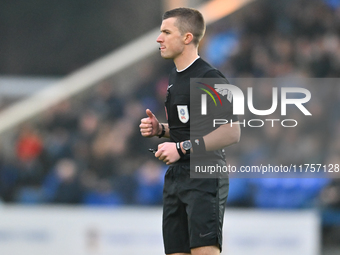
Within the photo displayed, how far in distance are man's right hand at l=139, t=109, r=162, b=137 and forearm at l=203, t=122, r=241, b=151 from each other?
21.9 inches

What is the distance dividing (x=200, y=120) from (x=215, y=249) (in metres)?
0.91

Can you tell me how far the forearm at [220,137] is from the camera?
387cm

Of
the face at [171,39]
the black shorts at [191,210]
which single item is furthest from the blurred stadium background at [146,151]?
the face at [171,39]

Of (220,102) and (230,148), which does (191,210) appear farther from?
(230,148)

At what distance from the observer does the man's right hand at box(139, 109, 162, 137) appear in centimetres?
427

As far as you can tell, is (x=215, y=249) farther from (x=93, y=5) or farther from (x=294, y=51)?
(x=93, y=5)

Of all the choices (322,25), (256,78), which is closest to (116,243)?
(256,78)

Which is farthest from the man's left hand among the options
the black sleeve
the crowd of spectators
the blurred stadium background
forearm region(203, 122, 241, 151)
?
the crowd of spectators

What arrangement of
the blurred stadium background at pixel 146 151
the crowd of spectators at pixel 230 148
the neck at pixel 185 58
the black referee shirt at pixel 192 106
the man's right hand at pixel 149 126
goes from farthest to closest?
the crowd of spectators at pixel 230 148 → the blurred stadium background at pixel 146 151 → the man's right hand at pixel 149 126 → the neck at pixel 185 58 → the black referee shirt at pixel 192 106

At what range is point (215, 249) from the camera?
392 centimetres

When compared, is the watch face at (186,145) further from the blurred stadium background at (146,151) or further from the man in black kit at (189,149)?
the blurred stadium background at (146,151)

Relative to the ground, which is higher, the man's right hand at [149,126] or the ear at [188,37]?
the ear at [188,37]

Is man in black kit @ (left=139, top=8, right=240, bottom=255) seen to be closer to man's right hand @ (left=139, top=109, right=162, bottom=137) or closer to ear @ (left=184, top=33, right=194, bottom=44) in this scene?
ear @ (left=184, top=33, right=194, bottom=44)

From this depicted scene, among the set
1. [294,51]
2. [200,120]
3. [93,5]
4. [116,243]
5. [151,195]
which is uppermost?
[93,5]
